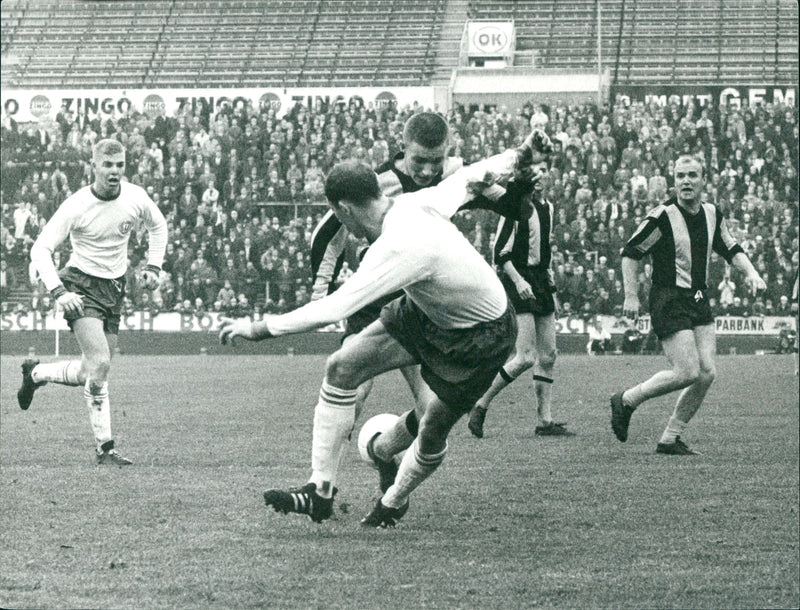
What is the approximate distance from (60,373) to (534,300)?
420 cm

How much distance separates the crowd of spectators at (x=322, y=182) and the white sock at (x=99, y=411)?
747 inches

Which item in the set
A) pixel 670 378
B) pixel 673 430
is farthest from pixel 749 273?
pixel 673 430

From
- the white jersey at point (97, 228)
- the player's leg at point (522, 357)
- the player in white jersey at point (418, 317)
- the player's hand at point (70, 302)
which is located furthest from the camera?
the player's leg at point (522, 357)

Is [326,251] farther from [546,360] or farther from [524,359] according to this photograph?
[546,360]

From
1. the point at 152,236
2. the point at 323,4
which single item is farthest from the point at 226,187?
the point at 152,236

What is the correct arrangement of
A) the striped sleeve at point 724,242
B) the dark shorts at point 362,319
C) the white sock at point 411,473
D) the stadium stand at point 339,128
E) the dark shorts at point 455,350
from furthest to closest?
the stadium stand at point 339,128, the striped sleeve at point 724,242, the dark shorts at point 362,319, the white sock at point 411,473, the dark shorts at point 455,350

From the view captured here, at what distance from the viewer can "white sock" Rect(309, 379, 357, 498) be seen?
21.7ft

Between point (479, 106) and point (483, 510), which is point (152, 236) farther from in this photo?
point (479, 106)

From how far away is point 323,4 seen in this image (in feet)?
147

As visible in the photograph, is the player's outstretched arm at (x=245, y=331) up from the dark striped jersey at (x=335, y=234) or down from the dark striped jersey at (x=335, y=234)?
down

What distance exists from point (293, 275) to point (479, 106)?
10571 mm

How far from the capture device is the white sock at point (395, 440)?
7301 mm

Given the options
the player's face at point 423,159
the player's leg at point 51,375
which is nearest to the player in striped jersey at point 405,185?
the player's face at point 423,159

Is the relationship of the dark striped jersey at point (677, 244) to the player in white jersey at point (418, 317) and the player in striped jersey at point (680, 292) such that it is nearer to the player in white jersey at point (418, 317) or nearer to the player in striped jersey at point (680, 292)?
the player in striped jersey at point (680, 292)
